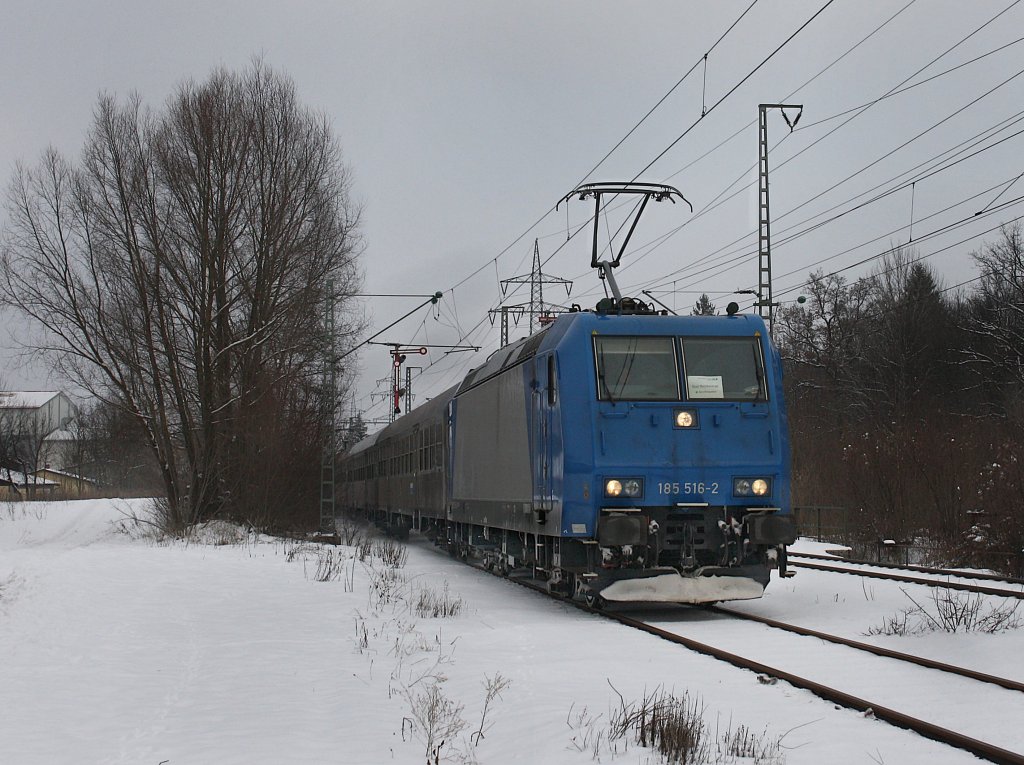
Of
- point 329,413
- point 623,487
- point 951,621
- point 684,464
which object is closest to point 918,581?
point 951,621

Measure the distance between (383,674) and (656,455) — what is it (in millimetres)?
4166

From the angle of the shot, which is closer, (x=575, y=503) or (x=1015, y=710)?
(x=1015, y=710)

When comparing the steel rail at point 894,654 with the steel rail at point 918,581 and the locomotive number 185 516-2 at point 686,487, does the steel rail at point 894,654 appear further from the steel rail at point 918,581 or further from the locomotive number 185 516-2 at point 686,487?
the steel rail at point 918,581

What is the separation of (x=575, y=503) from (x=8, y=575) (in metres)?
9.50

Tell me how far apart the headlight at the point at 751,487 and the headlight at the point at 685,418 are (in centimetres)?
76

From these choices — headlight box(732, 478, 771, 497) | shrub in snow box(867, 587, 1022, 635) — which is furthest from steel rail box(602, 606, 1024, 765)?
headlight box(732, 478, 771, 497)

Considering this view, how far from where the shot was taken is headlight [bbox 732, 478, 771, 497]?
439 inches

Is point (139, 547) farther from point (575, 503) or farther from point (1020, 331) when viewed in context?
point (1020, 331)

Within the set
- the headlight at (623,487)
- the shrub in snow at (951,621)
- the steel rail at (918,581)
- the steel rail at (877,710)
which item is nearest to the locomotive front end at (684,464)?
the headlight at (623,487)

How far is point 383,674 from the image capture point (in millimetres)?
8086

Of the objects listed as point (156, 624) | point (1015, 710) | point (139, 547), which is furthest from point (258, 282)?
point (1015, 710)

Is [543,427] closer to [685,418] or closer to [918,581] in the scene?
[685,418]

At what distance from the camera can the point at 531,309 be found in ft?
105

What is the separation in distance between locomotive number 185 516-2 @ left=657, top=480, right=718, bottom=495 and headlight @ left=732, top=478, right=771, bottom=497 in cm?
23
